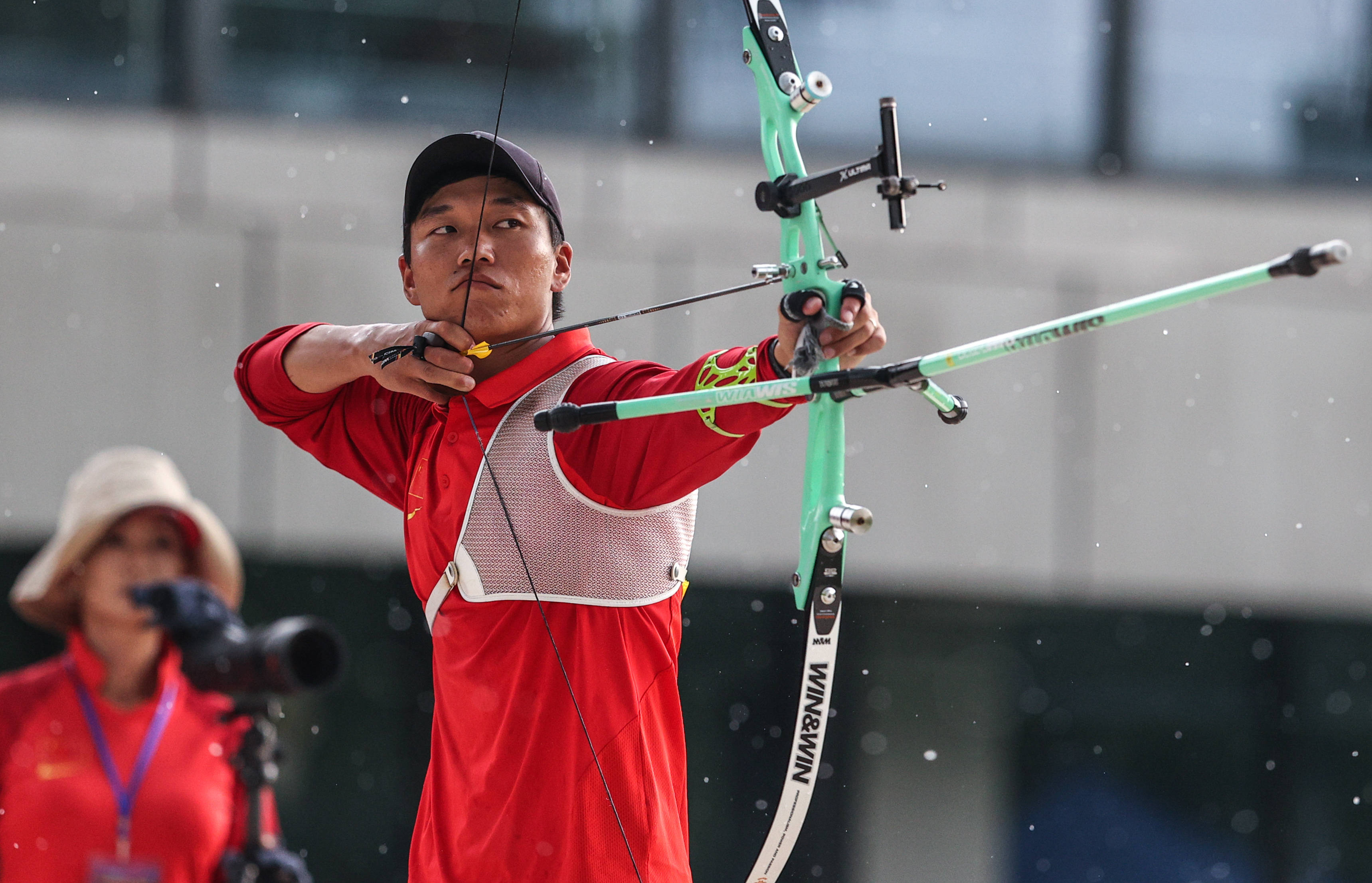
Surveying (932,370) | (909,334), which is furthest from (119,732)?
(909,334)

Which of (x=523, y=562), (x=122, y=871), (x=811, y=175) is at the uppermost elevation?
(x=811, y=175)

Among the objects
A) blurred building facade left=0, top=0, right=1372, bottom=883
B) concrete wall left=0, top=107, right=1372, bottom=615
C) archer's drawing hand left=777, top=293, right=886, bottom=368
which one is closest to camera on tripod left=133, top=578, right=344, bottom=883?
archer's drawing hand left=777, top=293, right=886, bottom=368

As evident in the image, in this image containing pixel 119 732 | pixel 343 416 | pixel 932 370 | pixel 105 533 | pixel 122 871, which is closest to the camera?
pixel 932 370

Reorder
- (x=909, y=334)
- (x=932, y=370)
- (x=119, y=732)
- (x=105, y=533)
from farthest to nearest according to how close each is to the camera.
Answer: (x=909, y=334) < (x=105, y=533) < (x=119, y=732) < (x=932, y=370)

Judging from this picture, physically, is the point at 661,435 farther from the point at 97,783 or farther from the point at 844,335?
the point at 97,783

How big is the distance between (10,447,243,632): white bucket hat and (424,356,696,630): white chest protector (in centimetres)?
50

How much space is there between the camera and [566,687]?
122 cm

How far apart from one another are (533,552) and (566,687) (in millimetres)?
109

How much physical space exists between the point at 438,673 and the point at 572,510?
202 millimetres

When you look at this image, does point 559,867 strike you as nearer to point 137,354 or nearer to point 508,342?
point 508,342

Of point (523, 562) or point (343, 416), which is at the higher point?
point (343, 416)

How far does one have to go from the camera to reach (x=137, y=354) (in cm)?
288

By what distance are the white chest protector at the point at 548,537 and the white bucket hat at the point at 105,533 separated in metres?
0.50

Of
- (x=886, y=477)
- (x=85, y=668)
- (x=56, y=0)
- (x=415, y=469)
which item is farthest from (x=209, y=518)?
(x=56, y=0)
